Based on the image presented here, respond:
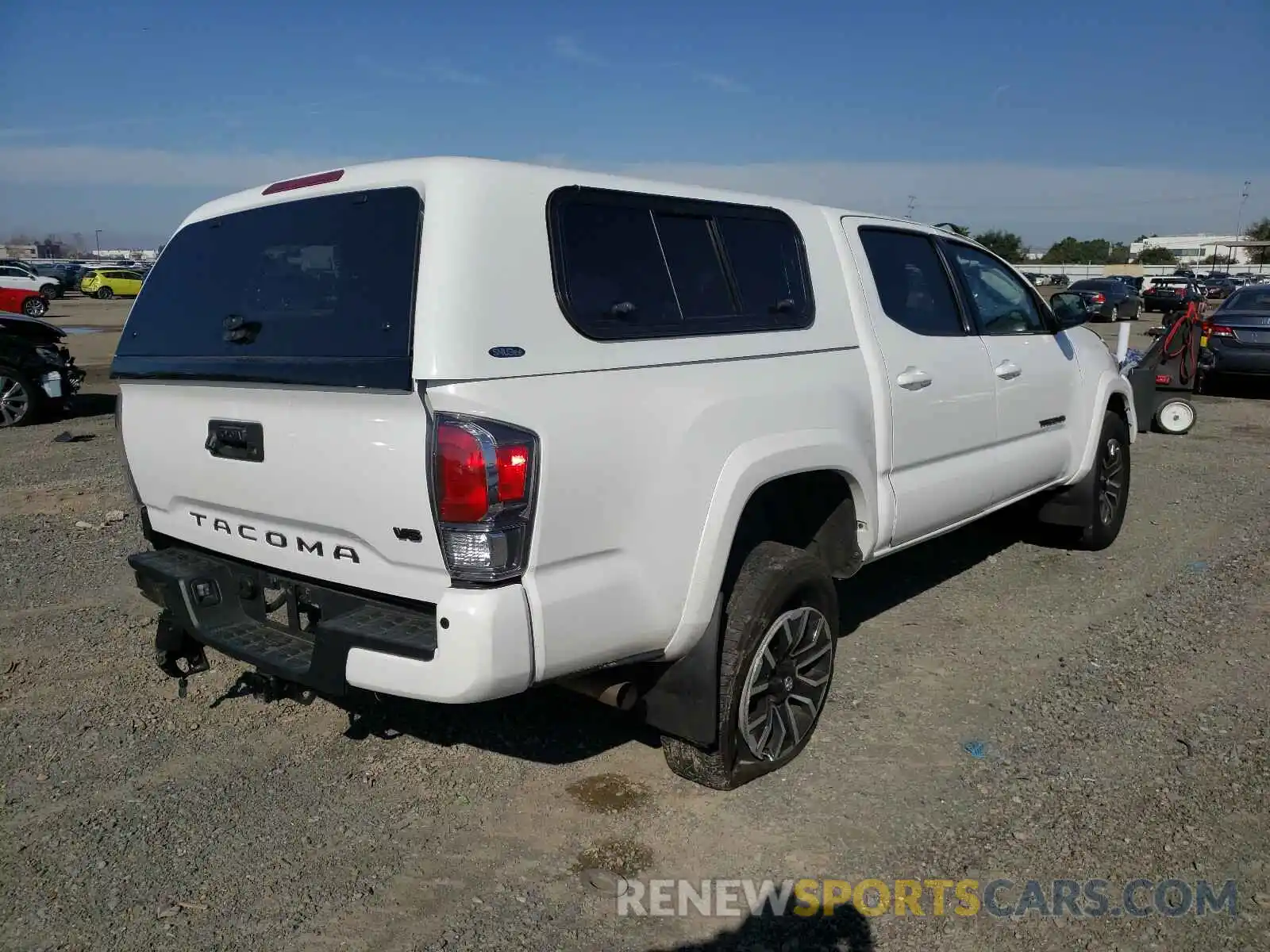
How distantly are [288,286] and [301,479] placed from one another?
68 cm

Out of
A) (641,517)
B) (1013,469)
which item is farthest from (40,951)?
(1013,469)

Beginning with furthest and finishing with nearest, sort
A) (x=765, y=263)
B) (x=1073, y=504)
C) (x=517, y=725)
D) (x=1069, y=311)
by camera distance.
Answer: (x=1073, y=504)
(x=1069, y=311)
(x=517, y=725)
(x=765, y=263)

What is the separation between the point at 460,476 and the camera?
2.51 m

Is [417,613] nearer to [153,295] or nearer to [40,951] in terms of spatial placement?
[40,951]

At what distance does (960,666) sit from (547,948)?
2.61 metres

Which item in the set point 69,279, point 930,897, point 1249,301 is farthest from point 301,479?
point 69,279

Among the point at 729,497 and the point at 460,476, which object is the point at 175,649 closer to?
the point at 460,476

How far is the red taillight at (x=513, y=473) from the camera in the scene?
99.5 inches

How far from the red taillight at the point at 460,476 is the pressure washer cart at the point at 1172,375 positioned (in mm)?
10036

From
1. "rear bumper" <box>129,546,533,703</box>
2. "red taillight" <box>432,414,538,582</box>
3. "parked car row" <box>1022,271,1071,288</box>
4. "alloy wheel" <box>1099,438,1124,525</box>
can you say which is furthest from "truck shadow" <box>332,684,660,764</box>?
"parked car row" <box>1022,271,1071,288</box>

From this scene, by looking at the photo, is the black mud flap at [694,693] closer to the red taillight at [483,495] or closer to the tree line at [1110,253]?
the red taillight at [483,495]

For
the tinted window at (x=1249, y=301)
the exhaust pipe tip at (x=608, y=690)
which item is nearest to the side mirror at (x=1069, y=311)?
the exhaust pipe tip at (x=608, y=690)

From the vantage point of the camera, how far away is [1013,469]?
5.00 meters

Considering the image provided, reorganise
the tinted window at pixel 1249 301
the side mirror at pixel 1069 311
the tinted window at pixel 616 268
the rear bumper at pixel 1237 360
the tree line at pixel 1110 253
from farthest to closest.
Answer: the tree line at pixel 1110 253, the tinted window at pixel 1249 301, the rear bumper at pixel 1237 360, the side mirror at pixel 1069 311, the tinted window at pixel 616 268
